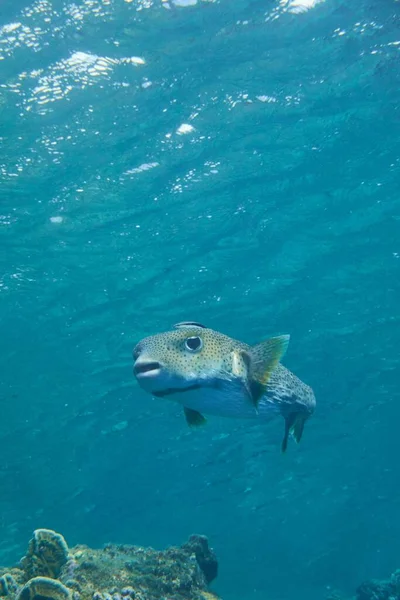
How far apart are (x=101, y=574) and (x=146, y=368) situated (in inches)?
143

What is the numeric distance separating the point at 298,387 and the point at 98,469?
84.2 feet

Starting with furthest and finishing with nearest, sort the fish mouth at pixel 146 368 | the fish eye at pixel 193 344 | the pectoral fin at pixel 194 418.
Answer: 1. the pectoral fin at pixel 194 418
2. the fish eye at pixel 193 344
3. the fish mouth at pixel 146 368

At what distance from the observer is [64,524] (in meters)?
34.0

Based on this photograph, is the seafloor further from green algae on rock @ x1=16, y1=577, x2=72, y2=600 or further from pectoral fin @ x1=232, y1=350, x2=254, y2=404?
pectoral fin @ x1=232, y1=350, x2=254, y2=404

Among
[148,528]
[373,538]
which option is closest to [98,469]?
[148,528]

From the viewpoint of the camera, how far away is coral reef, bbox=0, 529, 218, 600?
4.95 m

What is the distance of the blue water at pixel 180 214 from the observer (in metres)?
10.1

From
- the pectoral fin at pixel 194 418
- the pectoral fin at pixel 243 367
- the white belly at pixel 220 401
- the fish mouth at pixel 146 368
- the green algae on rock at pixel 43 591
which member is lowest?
the green algae on rock at pixel 43 591

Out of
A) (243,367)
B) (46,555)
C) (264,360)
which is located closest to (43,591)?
(46,555)

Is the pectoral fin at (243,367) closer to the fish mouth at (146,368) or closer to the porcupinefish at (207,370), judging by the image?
the porcupinefish at (207,370)

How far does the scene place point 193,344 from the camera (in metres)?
3.65

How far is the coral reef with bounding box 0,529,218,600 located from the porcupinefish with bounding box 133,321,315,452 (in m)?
2.36

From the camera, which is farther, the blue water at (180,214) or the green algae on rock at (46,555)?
the blue water at (180,214)

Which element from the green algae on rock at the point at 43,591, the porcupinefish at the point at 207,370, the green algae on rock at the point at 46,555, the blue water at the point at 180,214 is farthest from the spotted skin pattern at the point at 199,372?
the blue water at the point at 180,214
